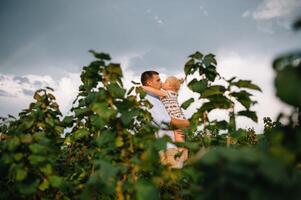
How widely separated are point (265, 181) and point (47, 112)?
2740 millimetres

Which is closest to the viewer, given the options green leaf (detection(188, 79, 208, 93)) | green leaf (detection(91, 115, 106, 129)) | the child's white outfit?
green leaf (detection(91, 115, 106, 129))

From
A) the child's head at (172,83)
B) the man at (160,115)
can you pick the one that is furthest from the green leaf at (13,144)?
the child's head at (172,83)

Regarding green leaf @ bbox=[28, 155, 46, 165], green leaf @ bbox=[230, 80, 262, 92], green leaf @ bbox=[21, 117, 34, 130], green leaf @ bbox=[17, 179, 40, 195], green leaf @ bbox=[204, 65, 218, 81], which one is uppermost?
green leaf @ bbox=[204, 65, 218, 81]

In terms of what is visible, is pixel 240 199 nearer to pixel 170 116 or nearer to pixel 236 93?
pixel 236 93

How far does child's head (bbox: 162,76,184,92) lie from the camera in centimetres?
708

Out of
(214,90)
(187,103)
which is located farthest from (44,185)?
(214,90)

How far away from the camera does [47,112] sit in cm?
381

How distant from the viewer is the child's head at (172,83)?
708 cm

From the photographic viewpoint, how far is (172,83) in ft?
23.3

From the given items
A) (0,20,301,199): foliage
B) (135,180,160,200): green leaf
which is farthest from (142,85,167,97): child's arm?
(135,180,160,200): green leaf

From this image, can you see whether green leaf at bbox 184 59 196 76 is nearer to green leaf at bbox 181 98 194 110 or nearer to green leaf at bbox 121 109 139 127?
green leaf at bbox 181 98 194 110

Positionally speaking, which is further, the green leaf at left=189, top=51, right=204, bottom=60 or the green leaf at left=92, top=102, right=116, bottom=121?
the green leaf at left=189, top=51, right=204, bottom=60

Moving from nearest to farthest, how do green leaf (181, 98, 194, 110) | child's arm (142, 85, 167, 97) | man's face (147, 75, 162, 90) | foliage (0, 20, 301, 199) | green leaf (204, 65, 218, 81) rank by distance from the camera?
foliage (0, 20, 301, 199) → green leaf (204, 65, 218, 81) → green leaf (181, 98, 194, 110) → child's arm (142, 85, 167, 97) → man's face (147, 75, 162, 90)

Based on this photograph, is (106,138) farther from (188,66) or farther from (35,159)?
(188,66)
